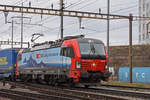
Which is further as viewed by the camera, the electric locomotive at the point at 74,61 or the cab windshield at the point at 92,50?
the cab windshield at the point at 92,50

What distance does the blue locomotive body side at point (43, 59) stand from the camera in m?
20.1

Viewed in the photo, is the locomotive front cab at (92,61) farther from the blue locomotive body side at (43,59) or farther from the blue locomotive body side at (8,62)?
the blue locomotive body side at (8,62)

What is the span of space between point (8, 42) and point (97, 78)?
53.0 metres

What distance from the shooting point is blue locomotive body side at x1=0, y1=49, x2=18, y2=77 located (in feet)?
97.9

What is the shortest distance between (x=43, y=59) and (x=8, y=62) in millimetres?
9022

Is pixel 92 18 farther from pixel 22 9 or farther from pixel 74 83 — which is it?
pixel 74 83

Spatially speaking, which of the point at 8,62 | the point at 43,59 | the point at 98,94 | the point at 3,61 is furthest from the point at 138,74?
the point at 98,94

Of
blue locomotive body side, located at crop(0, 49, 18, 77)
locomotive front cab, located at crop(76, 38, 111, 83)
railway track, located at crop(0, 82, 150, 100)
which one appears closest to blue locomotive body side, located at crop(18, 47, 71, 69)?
locomotive front cab, located at crop(76, 38, 111, 83)

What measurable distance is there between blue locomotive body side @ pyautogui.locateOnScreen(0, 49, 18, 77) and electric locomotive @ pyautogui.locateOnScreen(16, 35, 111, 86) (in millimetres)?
7730

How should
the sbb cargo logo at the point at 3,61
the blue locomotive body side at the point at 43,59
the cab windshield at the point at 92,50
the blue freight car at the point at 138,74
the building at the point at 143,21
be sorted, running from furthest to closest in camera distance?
1. the building at the point at 143,21
2. the sbb cargo logo at the point at 3,61
3. the blue freight car at the point at 138,74
4. the blue locomotive body side at the point at 43,59
5. the cab windshield at the point at 92,50

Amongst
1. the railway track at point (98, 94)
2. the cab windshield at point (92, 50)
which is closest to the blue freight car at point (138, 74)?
the cab windshield at point (92, 50)

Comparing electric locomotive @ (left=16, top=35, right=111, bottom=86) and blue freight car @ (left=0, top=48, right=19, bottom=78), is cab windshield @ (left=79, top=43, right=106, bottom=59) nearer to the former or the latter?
electric locomotive @ (left=16, top=35, right=111, bottom=86)

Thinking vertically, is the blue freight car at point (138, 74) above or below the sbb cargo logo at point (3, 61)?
below

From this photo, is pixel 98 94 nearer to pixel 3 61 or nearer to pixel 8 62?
pixel 8 62
